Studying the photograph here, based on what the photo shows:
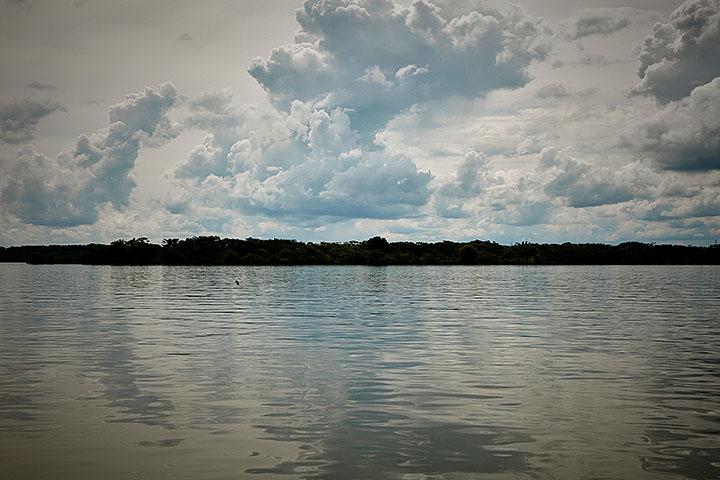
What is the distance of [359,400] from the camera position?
21922 millimetres

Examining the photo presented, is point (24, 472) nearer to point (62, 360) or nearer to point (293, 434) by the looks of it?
point (293, 434)

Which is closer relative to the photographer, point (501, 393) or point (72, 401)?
point (72, 401)

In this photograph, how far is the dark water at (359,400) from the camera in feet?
50.0

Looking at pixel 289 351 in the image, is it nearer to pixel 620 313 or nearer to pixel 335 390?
pixel 335 390

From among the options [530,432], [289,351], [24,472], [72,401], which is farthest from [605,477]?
[289,351]

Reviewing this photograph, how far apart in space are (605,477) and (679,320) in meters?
39.8

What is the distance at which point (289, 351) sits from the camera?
33344 mm

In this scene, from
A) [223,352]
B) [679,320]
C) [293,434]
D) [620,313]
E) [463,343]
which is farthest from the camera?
[620,313]

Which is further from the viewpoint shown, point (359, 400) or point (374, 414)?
point (359, 400)

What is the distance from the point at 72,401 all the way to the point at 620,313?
153 ft

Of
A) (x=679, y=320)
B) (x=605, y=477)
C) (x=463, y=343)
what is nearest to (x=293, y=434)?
(x=605, y=477)

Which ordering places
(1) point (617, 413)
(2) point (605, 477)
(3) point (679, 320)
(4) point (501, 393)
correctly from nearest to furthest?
(2) point (605, 477)
(1) point (617, 413)
(4) point (501, 393)
(3) point (679, 320)

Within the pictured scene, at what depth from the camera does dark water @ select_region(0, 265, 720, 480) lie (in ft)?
50.0

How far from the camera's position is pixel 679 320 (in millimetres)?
49500
